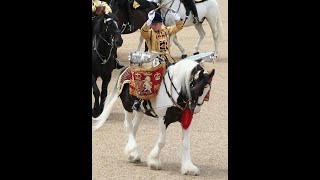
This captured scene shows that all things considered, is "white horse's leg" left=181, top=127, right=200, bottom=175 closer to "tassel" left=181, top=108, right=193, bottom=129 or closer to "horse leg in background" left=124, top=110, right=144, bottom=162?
"tassel" left=181, top=108, right=193, bottom=129

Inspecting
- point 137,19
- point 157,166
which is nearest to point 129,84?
point 157,166

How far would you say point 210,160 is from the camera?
972cm

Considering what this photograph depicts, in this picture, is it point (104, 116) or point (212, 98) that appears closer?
point (104, 116)

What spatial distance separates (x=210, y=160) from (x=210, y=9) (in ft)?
24.7

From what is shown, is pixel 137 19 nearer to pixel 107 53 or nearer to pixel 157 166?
pixel 107 53

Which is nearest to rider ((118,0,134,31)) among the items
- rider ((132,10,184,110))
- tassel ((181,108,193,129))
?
rider ((132,10,184,110))

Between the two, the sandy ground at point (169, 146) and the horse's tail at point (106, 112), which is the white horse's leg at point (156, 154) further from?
the horse's tail at point (106, 112)

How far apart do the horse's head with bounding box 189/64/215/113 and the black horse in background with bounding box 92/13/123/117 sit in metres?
2.84

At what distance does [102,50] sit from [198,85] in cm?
327

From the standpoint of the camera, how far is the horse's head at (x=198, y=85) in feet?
28.6

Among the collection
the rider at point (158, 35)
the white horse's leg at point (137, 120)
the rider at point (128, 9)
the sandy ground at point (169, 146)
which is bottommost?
the sandy ground at point (169, 146)

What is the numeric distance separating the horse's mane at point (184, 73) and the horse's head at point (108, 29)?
233cm

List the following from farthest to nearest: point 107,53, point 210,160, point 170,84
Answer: point 107,53, point 210,160, point 170,84

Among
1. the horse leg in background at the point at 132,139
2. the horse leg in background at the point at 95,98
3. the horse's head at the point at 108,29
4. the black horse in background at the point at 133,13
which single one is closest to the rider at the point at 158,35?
the horse leg in background at the point at 132,139
